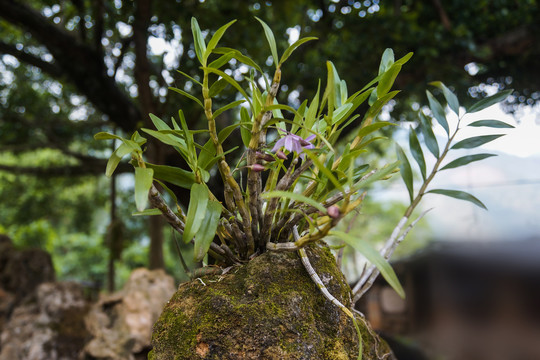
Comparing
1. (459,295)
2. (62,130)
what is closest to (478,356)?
(459,295)

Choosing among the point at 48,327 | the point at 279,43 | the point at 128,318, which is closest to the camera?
the point at 128,318

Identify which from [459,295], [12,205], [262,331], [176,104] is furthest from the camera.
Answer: [12,205]

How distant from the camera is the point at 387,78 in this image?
1.77 ft

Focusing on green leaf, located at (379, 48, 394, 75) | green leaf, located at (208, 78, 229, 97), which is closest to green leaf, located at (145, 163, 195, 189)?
green leaf, located at (208, 78, 229, 97)

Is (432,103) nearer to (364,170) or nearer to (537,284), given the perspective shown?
(364,170)

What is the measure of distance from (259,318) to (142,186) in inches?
8.7

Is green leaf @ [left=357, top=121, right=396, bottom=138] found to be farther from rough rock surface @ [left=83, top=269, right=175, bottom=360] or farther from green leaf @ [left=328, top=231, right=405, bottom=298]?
rough rock surface @ [left=83, top=269, right=175, bottom=360]

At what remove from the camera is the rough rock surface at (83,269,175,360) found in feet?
4.46

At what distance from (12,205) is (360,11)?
3465 mm

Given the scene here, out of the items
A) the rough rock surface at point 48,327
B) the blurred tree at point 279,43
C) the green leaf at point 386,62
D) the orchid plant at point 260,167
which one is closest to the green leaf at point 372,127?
the orchid plant at point 260,167

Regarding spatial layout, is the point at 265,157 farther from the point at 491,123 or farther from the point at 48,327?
the point at 48,327

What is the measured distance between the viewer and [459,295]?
2336 millimetres

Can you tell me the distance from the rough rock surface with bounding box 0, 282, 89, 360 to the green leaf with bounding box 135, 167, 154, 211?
1.48 metres

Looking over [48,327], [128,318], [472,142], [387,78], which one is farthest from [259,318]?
[48,327]
